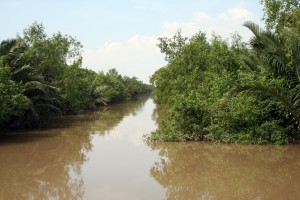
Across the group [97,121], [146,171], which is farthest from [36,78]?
[146,171]

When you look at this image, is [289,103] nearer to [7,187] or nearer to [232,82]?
[232,82]

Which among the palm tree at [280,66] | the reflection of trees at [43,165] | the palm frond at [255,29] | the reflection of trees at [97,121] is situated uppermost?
the palm frond at [255,29]

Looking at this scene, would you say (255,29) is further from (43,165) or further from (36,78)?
(36,78)

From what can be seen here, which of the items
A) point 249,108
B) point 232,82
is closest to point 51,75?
point 232,82

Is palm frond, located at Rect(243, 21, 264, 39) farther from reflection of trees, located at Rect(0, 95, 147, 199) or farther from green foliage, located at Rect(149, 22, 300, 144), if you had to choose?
reflection of trees, located at Rect(0, 95, 147, 199)

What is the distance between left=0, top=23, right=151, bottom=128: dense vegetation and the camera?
16398 mm

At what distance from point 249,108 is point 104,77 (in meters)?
42.9

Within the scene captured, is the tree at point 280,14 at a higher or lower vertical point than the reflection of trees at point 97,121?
higher

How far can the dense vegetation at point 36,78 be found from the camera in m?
16.4

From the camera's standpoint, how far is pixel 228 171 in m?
10.2

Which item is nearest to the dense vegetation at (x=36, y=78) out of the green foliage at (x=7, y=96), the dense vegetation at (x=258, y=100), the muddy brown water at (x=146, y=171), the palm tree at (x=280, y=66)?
the green foliage at (x=7, y=96)

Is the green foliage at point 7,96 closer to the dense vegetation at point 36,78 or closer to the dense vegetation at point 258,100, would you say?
the dense vegetation at point 36,78

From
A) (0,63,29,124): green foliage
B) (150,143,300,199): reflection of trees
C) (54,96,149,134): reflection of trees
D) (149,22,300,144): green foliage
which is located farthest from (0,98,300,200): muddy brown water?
(54,96,149,134): reflection of trees

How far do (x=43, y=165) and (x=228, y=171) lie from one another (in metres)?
5.92
